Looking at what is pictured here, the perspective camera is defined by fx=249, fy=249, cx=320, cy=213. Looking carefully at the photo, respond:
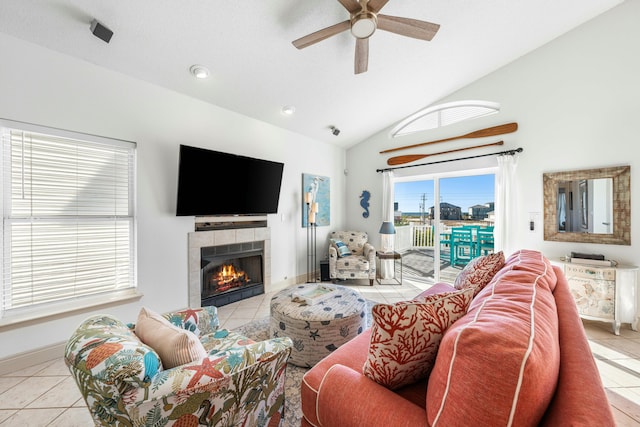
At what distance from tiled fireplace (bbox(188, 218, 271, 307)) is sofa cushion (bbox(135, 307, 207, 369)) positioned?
78.0 inches

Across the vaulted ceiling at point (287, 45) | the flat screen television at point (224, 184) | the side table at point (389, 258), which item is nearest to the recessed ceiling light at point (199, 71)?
the vaulted ceiling at point (287, 45)

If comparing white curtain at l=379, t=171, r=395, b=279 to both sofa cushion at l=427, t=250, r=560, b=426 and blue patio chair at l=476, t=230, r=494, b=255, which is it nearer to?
blue patio chair at l=476, t=230, r=494, b=255

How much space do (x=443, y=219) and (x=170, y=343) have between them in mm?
4272

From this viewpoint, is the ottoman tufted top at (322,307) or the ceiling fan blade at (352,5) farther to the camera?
the ottoman tufted top at (322,307)

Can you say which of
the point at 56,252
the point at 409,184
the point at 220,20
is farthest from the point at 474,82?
the point at 56,252

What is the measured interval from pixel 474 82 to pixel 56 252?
5.48 m

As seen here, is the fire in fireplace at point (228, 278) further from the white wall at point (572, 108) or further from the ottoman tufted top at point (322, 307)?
the white wall at point (572, 108)

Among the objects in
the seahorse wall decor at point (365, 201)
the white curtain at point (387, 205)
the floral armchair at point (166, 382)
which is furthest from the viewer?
the seahorse wall decor at point (365, 201)

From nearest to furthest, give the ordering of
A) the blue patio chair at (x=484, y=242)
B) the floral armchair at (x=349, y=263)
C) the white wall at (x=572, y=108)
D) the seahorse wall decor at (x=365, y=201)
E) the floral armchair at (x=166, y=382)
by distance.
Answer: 1. the floral armchair at (x=166, y=382)
2. the white wall at (x=572, y=108)
3. the blue patio chair at (x=484, y=242)
4. the floral armchair at (x=349, y=263)
5. the seahorse wall decor at (x=365, y=201)

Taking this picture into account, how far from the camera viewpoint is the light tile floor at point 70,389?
61.4 inches

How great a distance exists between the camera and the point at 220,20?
2123 millimetres

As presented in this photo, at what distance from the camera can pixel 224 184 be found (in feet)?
10.5

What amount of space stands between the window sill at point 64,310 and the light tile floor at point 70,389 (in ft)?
1.25

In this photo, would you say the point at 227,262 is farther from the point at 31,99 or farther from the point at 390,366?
the point at 390,366
